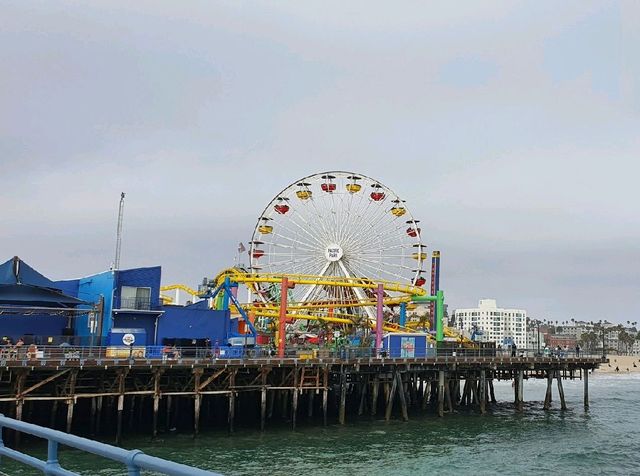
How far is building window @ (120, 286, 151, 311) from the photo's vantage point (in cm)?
4469

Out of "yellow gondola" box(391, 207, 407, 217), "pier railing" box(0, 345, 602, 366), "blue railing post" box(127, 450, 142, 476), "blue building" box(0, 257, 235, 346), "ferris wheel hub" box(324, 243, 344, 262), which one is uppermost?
"yellow gondola" box(391, 207, 407, 217)

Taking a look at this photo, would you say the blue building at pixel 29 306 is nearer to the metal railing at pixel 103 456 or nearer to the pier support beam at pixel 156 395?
the pier support beam at pixel 156 395

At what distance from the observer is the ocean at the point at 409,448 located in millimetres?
28820

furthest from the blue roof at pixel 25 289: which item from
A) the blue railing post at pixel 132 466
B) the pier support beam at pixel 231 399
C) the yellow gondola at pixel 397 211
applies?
the blue railing post at pixel 132 466

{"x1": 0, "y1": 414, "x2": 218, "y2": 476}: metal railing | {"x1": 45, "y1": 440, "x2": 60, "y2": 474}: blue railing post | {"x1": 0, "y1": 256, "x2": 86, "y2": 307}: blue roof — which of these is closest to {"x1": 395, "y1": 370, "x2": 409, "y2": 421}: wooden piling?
{"x1": 0, "y1": 256, "x2": 86, "y2": 307}: blue roof

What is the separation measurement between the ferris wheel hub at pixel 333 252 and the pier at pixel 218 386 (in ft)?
59.3

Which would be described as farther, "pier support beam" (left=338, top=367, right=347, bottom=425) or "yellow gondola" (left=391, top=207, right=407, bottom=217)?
"yellow gondola" (left=391, top=207, right=407, bottom=217)

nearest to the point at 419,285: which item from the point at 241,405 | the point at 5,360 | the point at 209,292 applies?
the point at 209,292

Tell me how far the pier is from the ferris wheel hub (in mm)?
18069

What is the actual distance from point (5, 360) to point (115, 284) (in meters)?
13.8

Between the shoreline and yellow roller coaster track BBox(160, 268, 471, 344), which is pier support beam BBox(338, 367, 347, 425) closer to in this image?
yellow roller coaster track BBox(160, 268, 471, 344)

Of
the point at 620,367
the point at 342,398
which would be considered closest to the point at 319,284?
the point at 342,398

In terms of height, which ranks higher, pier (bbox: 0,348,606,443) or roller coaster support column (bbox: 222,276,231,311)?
roller coaster support column (bbox: 222,276,231,311)

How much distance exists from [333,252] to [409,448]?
3681 centimetres
